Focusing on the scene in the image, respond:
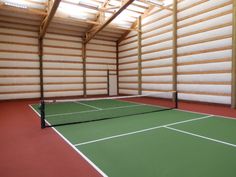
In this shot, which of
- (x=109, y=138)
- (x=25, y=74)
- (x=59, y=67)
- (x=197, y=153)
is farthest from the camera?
(x=59, y=67)

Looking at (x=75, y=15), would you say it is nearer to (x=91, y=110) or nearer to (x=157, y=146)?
(x=91, y=110)

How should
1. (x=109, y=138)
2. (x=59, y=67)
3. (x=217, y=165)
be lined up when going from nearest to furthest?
(x=217, y=165)
(x=109, y=138)
(x=59, y=67)

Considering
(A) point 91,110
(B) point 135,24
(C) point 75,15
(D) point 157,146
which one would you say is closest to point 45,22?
(C) point 75,15

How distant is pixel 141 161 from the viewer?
10.8 ft

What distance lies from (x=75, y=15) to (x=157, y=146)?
11571mm

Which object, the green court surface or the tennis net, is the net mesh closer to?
the tennis net

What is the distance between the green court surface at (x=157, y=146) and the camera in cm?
299

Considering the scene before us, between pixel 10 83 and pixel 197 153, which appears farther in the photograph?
pixel 10 83

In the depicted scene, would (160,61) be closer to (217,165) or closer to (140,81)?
(140,81)

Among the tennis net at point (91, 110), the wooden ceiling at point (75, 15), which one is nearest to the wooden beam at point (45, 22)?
the wooden ceiling at point (75, 15)

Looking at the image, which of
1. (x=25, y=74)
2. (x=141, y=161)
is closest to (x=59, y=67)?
(x=25, y=74)

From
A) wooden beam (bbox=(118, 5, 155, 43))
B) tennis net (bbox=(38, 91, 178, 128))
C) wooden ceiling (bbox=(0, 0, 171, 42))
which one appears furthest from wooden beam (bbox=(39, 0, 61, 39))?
wooden beam (bbox=(118, 5, 155, 43))

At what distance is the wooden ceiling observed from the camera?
11.0 m

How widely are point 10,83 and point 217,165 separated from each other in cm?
1304
